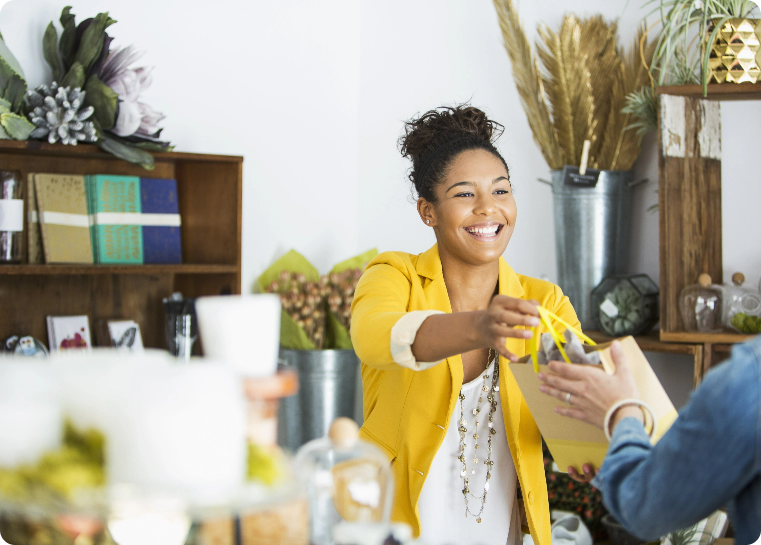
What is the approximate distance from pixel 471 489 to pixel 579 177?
4.21 ft

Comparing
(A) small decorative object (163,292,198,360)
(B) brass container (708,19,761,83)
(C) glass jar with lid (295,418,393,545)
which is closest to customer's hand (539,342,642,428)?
(C) glass jar with lid (295,418,393,545)

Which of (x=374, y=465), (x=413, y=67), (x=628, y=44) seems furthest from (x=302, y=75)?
(x=374, y=465)

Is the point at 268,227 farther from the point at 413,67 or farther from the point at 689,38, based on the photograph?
the point at 689,38

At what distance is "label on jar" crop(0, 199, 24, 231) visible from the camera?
241 centimetres

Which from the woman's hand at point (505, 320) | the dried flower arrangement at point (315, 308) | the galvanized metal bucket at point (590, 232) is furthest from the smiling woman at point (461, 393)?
the dried flower arrangement at point (315, 308)

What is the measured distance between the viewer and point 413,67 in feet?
11.4

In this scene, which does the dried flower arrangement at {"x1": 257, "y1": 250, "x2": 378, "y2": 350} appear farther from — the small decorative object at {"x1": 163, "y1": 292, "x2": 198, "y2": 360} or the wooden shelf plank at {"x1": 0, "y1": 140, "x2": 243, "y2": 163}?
the wooden shelf plank at {"x1": 0, "y1": 140, "x2": 243, "y2": 163}

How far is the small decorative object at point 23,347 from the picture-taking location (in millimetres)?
2537

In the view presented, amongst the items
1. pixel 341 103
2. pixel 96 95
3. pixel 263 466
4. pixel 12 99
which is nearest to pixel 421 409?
pixel 263 466

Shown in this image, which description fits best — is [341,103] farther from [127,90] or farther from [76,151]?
[76,151]

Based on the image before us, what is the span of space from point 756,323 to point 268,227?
2.10m

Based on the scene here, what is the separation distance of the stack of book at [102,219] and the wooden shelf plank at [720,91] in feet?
6.05

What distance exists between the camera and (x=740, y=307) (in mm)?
2229

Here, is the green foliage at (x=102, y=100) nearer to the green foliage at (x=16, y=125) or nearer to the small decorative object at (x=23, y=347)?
the green foliage at (x=16, y=125)
